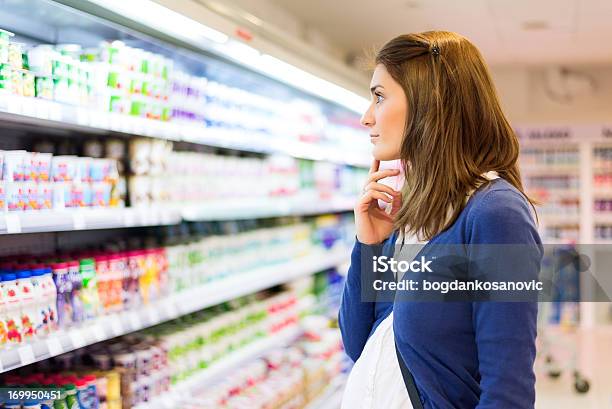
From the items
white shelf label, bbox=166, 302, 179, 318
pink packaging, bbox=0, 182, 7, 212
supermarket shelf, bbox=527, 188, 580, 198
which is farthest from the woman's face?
supermarket shelf, bbox=527, 188, 580, 198

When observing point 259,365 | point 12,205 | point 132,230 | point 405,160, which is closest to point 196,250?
point 132,230

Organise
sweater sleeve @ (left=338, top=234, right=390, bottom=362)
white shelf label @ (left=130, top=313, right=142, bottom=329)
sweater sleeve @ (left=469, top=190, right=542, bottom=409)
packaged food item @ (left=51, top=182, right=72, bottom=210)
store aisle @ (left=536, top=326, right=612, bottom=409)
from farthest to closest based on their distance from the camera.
Answer: store aisle @ (left=536, top=326, right=612, bottom=409) → white shelf label @ (left=130, top=313, right=142, bottom=329) → packaged food item @ (left=51, top=182, right=72, bottom=210) → sweater sleeve @ (left=338, top=234, right=390, bottom=362) → sweater sleeve @ (left=469, top=190, right=542, bottom=409)

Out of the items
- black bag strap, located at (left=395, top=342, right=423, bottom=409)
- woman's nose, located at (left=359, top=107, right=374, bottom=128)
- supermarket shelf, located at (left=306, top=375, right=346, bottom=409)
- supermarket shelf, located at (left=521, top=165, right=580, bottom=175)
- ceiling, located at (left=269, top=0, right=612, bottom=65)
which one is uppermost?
ceiling, located at (left=269, top=0, right=612, bottom=65)

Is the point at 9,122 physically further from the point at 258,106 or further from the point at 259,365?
the point at 259,365

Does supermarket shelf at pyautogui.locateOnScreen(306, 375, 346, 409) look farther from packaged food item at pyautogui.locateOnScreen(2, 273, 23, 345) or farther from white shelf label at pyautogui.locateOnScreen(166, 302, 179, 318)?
packaged food item at pyautogui.locateOnScreen(2, 273, 23, 345)

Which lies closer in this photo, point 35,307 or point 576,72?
point 35,307

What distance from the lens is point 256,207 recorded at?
3689mm

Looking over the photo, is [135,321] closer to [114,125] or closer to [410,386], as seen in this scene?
[114,125]

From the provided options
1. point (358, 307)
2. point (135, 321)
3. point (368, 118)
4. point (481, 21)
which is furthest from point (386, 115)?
point (481, 21)

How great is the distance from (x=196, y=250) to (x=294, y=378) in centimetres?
118

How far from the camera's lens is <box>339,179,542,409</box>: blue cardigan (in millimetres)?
1327

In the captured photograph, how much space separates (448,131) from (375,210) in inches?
13.4

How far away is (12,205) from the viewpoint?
206cm

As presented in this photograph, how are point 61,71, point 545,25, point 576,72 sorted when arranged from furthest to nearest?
point 576,72, point 545,25, point 61,71
